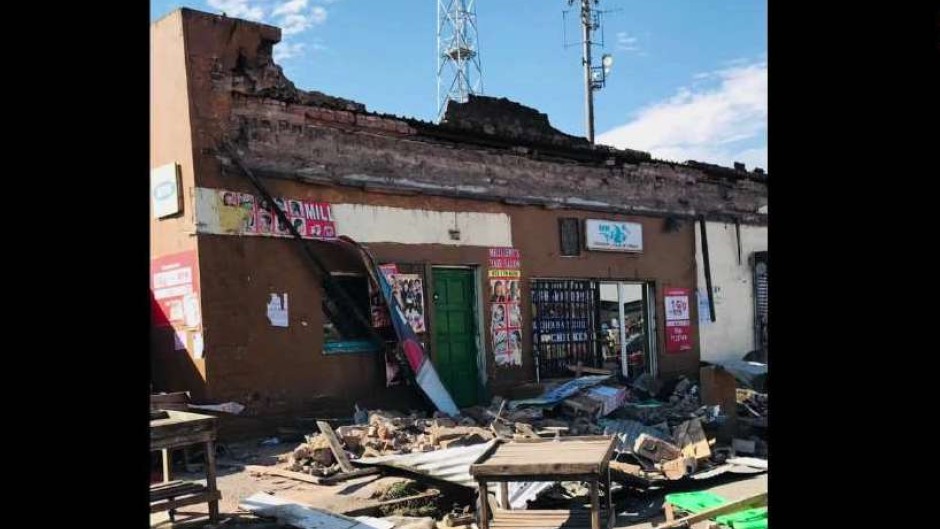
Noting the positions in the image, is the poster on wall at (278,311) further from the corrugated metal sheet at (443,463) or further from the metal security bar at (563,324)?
the metal security bar at (563,324)

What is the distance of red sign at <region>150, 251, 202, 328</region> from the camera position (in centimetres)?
977

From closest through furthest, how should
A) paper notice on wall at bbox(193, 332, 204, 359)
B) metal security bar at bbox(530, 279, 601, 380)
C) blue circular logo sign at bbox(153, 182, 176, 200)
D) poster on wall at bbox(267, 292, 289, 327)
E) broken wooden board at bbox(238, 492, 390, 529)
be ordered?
1. broken wooden board at bbox(238, 492, 390, 529)
2. paper notice on wall at bbox(193, 332, 204, 359)
3. blue circular logo sign at bbox(153, 182, 176, 200)
4. poster on wall at bbox(267, 292, 289, 327)
5. metal security bar at bbox(530, 279, 601, 380)

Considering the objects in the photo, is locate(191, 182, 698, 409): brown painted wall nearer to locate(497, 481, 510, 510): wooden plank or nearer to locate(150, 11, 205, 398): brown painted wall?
locate(150, 11, 205, 398): brown painted wall

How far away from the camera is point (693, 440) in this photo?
9.05 m

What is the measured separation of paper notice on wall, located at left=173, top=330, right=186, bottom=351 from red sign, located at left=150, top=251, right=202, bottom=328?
85 millimetres

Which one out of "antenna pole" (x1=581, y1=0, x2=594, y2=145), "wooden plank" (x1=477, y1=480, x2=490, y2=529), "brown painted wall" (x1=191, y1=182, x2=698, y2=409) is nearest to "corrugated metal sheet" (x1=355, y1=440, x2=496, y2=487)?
"wooden plank" (x1=477, y1=480, x2=490, y2=529)

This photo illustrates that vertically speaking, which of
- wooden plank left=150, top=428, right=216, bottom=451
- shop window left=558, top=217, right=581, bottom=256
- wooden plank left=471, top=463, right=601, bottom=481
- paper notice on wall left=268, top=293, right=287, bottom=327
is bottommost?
wooden plank left=471, top=463, right=601, bottom=481

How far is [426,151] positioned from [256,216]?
2.95 m

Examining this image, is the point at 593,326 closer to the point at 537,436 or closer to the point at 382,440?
the point at 537,436

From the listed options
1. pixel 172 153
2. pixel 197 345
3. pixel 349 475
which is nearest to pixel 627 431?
pixel 349 475

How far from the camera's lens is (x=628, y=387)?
45.3ft
